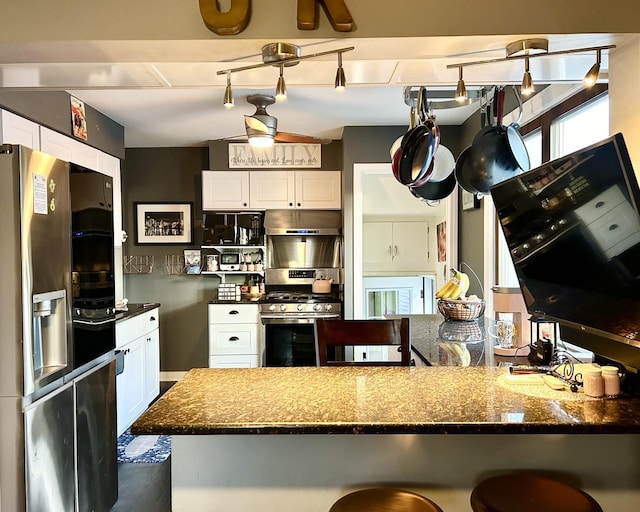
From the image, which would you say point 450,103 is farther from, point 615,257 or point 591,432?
point 591,432

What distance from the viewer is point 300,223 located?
15.5 feet

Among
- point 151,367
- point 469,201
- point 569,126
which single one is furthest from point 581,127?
point 151,367

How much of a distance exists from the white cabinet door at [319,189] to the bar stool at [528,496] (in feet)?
11.8

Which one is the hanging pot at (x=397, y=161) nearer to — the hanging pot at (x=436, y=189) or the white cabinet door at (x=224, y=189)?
the hanging pot at (x=436, y=189)

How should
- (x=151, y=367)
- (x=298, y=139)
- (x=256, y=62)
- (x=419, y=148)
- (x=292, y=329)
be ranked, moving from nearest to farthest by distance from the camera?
(x=256, y=62) < (x=419, y=148) < (x=151, y=367) < (x=292, y=329) < (x=298, y=139)

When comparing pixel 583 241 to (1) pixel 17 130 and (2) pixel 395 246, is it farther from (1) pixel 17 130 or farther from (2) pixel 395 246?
(2) pixel 395 246

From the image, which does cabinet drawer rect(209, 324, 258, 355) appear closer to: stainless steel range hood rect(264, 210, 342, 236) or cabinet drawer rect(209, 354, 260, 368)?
cabinet drawer rect(209, 354, 260, 368)

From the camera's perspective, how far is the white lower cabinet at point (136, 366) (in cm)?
346

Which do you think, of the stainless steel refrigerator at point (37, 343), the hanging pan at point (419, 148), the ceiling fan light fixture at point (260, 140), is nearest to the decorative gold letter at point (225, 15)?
the stainless steel refrigerator at point (37, 343)

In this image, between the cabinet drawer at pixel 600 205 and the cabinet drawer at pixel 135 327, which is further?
the cabinet drawer at pixel 135 327

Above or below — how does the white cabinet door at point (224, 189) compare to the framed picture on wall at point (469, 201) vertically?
above

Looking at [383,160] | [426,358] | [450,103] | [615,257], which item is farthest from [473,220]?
[615,257]

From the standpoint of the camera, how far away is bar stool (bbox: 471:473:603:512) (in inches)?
48.4

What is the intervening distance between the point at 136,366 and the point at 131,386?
0.55 ft
